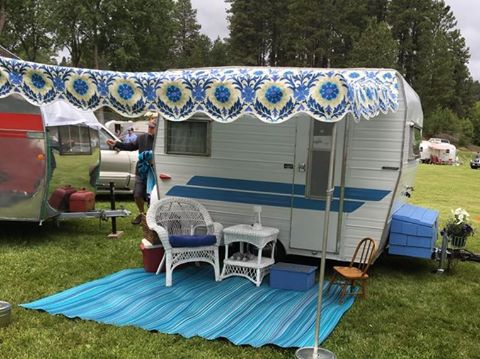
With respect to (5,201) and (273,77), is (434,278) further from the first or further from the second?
(5,201)

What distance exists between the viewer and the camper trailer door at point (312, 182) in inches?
225

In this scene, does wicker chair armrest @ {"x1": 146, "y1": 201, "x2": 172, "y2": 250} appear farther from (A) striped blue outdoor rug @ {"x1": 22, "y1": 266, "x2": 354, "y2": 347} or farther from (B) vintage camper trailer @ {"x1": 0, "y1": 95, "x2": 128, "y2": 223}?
(B) vintage camper trailer @ {"x1": 0, "y1": 95, "x2": 128, "y2": 223}

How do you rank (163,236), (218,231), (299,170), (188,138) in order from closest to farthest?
(163,236), (218,231), (299,170), (188,138)

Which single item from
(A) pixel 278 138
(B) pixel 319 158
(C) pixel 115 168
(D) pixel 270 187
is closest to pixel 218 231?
(D) pixel 270 187

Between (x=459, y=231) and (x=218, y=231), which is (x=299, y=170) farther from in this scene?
(x=459, y=231)

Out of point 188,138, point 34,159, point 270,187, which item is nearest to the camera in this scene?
point 270,187

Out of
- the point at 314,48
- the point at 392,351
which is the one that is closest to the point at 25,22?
the point at 314,48

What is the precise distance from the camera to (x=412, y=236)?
5852 millimetres

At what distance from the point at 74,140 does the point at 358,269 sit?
14.9 feet

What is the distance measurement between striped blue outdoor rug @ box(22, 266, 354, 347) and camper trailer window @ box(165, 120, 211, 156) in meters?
1.57

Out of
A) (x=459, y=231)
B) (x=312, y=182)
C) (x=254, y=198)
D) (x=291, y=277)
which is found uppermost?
(x=312, y=182)

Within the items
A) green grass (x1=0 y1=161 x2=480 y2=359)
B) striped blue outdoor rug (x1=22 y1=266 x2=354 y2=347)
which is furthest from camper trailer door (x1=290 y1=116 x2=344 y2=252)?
green grass (x1=0 y1=161 x2=480 y2=359)

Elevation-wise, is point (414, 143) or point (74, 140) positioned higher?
point (414, 143)

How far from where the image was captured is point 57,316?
4418 millimetres
